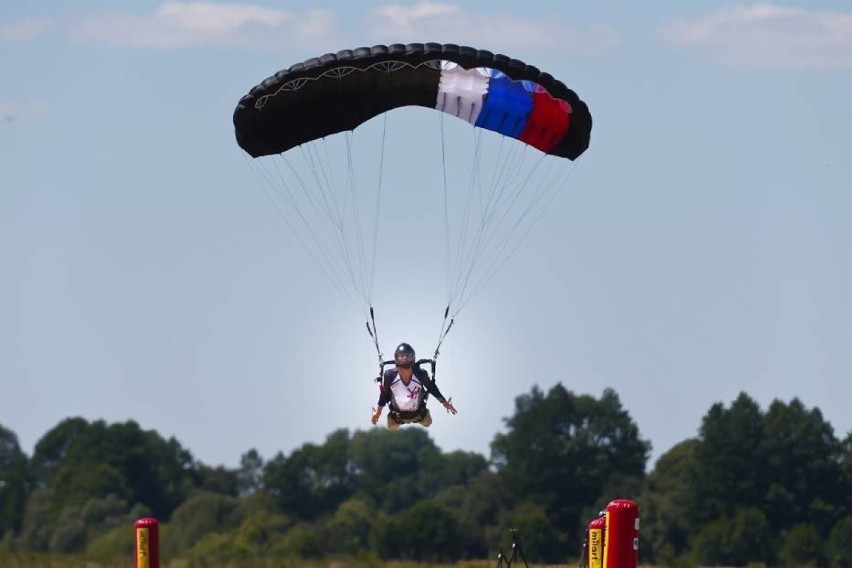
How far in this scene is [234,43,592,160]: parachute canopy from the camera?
30.4 meters

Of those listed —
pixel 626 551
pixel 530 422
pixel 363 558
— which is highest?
pixel 530 422

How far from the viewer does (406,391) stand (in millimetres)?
30453

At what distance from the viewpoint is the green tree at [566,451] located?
67.6 meters

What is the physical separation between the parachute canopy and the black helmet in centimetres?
321

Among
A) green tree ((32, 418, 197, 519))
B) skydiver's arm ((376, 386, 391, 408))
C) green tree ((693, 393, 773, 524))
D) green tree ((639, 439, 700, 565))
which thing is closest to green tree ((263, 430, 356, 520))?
green tree ((32, 418, 197, 519))

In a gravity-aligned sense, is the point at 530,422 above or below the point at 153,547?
above

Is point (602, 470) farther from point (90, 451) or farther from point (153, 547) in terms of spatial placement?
point (153, 547)

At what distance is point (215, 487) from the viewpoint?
273 feet

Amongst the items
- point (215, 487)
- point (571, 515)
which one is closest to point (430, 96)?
point (571, 515)

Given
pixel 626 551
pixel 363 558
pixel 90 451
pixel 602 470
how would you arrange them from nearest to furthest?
pixel 626 551 → pixel 363 558 → pixel 602 470 → pixel 90 451

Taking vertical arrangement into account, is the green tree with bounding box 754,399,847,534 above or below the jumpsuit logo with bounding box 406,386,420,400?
above

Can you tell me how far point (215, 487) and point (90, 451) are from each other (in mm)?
7396

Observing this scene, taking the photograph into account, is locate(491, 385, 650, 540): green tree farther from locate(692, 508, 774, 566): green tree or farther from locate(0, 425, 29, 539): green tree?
locate(0, 425, 29, 539): green tree

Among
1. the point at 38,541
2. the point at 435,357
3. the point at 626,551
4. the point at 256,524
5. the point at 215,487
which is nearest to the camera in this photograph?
the point at 626,551
